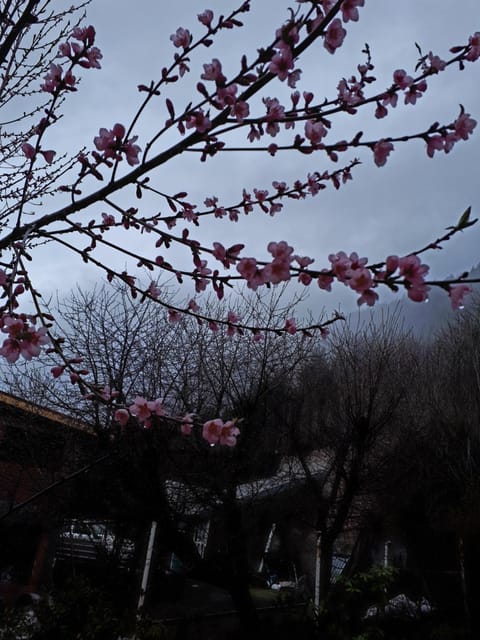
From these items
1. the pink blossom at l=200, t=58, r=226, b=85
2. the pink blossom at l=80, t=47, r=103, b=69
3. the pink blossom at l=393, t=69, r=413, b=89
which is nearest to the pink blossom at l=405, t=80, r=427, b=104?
the pink blossom at l=393, t=69, r=413, b=89

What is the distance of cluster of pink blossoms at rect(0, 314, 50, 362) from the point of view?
149 centimetres

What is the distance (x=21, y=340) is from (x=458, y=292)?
1397mm

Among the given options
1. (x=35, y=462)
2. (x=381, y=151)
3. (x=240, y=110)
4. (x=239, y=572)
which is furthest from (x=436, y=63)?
(x=35, y=462)

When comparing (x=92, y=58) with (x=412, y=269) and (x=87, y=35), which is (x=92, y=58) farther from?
(x=412, y=269)

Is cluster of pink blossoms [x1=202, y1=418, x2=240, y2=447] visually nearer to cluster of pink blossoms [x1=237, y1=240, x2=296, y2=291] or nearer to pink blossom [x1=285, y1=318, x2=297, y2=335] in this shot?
pink blossom [x1=285, y1=318, x2=297, y2=335]

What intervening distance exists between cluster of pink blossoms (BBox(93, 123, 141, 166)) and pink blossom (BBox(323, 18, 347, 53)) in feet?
2.77

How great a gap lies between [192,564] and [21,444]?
439 cm

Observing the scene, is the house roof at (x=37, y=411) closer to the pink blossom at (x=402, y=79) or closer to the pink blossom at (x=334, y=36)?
the pink blossom at (x=402, y=79)

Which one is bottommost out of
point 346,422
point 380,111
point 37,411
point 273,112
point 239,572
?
point 239,572

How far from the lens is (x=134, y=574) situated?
314 inches

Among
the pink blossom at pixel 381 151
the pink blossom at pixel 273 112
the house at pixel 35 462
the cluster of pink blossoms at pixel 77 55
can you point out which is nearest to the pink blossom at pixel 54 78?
the cluster of pink blossoms at pixel 77 55

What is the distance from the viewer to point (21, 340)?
152cm

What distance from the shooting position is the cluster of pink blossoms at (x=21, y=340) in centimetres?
149

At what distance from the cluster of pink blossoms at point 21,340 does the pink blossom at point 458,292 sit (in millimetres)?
Answer: 1278
